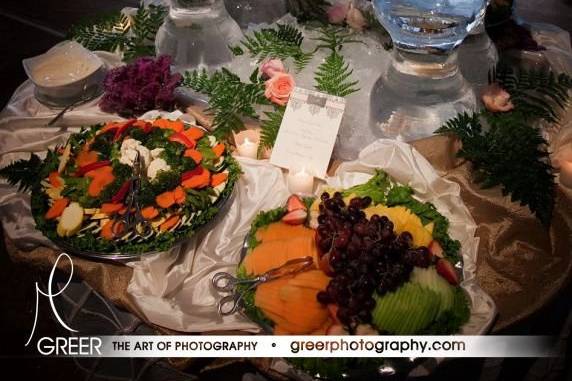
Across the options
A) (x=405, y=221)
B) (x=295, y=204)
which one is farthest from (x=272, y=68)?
(x=405, y=221)

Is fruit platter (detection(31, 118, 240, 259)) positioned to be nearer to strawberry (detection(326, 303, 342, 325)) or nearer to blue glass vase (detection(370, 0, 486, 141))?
strawberry (detection(326, 303, 342, 325))

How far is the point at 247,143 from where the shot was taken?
1365 millimetres

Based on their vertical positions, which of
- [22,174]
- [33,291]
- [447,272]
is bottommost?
[33,291]

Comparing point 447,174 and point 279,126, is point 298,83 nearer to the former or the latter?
point 279,126

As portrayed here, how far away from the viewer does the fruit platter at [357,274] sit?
34.3 inches

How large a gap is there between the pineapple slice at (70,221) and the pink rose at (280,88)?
0.60 meters

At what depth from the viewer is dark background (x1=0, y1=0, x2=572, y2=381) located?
103 cm

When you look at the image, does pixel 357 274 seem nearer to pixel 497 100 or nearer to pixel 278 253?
pixel 278 253

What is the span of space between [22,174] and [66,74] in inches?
19.1

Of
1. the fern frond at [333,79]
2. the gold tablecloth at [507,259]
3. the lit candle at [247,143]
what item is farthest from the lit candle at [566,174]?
the lit candle at [247,143]

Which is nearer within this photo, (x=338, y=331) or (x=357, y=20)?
(x=338, y=331)

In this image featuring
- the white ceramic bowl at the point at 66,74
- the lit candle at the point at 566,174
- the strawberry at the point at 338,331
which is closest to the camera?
the strawberry at the point at 338,331

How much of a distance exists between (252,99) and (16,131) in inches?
30.9

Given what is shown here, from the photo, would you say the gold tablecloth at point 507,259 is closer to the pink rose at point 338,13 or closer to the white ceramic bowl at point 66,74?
the white ceramic bowl at point 66,74
